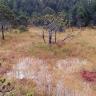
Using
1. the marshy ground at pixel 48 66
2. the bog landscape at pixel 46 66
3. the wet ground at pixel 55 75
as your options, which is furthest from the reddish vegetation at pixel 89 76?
the wet ground at pixel 55 75

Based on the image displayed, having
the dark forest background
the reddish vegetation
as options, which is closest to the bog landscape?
the reddish vegetation

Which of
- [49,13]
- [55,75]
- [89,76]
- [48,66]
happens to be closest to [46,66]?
[48,66]

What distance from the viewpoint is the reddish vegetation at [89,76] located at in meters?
27.8

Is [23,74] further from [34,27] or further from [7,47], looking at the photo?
[34,27]

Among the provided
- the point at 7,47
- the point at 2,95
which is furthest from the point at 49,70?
the point at 2,95

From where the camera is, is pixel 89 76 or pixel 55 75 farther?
pixel 89 76

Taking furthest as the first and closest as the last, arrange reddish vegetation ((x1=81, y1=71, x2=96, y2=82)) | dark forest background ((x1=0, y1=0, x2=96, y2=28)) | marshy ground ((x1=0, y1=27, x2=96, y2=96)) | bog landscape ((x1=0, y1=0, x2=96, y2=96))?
dark forest background ((x1=0, y1=0, x2=96, y2=28))
reddish vegetation ((x1=81, y1=71, x2=96, y2=82))
marshy ground ((x1=0, y1=27, x2=96, y2=96))
bog landscape ((x1=0, y1=0, x2=96, y2=96))

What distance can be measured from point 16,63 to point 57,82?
884 cm

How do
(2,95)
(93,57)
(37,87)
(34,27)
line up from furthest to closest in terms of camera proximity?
1. (34,27)
2. (93,57)
3. (37,87)
4. (2,95)

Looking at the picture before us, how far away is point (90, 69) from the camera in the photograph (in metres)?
31.9

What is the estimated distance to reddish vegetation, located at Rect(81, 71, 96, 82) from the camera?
27791 millimetres

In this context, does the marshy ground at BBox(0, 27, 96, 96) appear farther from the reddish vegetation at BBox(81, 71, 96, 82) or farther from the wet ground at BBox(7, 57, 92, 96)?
the reddish vegetation at BBox(81, 71, 96, 82)

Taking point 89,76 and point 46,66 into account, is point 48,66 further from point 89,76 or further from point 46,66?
point 89,76

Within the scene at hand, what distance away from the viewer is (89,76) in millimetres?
28828
